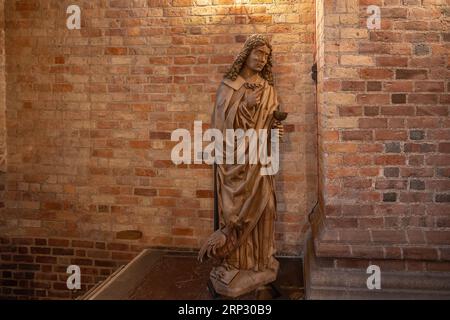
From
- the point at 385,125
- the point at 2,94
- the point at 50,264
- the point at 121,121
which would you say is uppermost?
the point at 2,94

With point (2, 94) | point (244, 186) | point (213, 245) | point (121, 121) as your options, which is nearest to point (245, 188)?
point (244, 186)

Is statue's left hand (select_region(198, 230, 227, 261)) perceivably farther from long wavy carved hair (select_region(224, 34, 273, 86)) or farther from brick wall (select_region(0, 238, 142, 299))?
brick wall (select_region(0, 238, 142, 299))

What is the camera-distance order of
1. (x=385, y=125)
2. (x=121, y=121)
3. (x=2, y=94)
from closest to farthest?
1. (x=385, y=125)
2. (x=121, y=121)
3. (x=2, y=94)

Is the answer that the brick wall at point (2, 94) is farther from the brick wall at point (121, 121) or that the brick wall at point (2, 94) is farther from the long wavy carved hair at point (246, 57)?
the long wavy carved hair at point (246, 57)

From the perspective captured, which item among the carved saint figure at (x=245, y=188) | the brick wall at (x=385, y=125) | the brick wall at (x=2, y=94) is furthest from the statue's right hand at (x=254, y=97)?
the brick wall at (x=2, y=94)

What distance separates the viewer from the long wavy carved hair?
9.77 ft

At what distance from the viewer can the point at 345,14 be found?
296 cm

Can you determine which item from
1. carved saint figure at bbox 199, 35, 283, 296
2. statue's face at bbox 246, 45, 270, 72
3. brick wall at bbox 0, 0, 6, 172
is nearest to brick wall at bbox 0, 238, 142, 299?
brick wall at bbox 0, 0, 6, 172

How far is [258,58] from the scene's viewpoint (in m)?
3.00

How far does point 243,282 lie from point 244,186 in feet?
2.48

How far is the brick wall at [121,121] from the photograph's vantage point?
13.0 ft

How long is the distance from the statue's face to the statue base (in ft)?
5.30

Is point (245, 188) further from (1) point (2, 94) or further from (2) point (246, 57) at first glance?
(1) point (2, 94)

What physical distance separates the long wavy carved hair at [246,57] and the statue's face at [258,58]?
0.03 m
